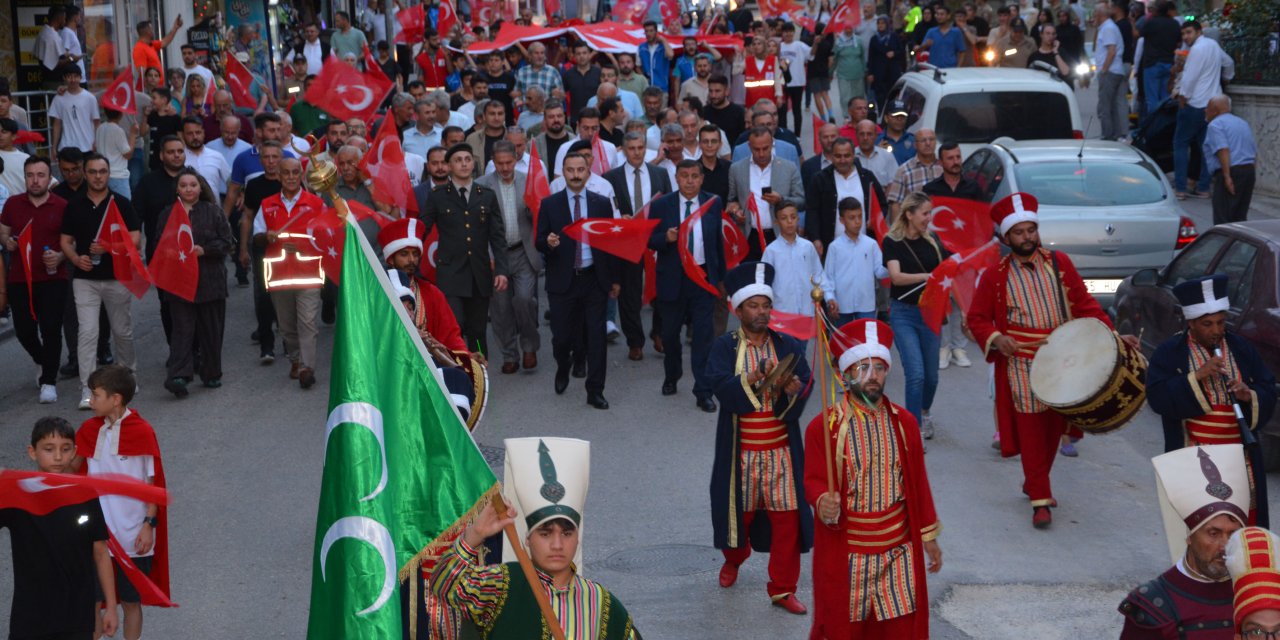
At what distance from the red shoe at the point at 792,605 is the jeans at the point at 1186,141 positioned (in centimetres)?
1329

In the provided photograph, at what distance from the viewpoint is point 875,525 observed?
6.80 metres

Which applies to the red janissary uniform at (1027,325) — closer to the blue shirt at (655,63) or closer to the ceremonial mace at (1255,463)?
the ceremonial mace at (1255,463)

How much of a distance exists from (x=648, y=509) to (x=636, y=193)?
4349 mm

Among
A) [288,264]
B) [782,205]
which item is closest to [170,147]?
[288,264]

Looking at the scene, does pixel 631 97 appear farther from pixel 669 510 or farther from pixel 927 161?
pixel 669 510

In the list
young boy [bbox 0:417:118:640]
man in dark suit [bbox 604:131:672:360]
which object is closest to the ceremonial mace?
young boy [bbox 0:417:118:640]

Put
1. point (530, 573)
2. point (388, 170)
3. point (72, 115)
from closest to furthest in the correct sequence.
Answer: point (530, 573)
point (388, 170)
point (72, 115)

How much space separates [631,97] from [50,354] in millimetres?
8105

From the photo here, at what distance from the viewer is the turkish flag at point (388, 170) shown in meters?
13.6

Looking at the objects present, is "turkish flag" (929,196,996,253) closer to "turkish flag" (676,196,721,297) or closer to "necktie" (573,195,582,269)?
"turkish flag" (676,196,721,297)

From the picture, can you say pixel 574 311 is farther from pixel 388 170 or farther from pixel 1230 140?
pixel 1230 140

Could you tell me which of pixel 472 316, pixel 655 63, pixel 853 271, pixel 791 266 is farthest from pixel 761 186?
pixel 655 63

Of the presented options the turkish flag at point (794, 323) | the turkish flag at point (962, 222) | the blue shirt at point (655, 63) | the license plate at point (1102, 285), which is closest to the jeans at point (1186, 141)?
the license plate at point (1102, 285)

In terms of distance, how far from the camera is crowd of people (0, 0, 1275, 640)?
273 inches
